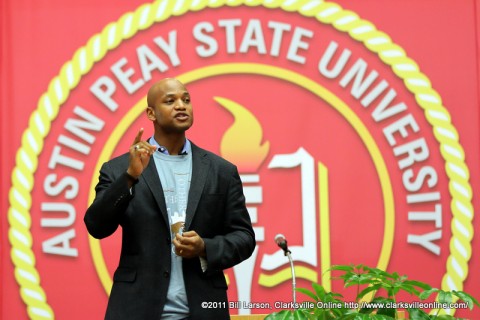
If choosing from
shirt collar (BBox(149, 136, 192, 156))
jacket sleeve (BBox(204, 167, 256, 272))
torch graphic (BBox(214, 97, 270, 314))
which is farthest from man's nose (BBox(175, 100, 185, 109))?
torch graphic (BBox(214, 97, 270, 314))

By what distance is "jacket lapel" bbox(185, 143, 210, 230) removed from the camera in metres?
2.68

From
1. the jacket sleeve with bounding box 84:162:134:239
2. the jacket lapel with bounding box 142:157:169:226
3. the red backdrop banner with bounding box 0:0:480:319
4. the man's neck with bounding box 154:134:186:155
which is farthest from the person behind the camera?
the red backdrop banner with bounding box 0:0:480:319

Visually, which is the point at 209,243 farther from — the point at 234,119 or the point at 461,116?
the point at 461,116

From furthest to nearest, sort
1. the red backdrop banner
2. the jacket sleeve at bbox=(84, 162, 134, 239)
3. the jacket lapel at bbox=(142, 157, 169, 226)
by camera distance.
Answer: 1. the red backdrop banner
2. the jacket lapel at bbox=(142, 157, 169, 226)
3. the jacket sleeve at bbox=(84, 162, 134, 239)

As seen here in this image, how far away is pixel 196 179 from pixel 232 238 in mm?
204

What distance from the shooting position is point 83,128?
448 centimetres

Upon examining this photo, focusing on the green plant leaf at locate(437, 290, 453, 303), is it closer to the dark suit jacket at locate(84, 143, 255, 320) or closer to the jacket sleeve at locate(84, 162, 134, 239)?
the dark suit jacket at locate(84, 143, 255, 320)

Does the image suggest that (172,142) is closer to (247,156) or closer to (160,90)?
(160,90)

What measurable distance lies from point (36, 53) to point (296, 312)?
2432 mm

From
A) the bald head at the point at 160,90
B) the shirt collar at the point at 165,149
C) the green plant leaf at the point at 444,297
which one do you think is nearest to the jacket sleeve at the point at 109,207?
the shirt collar at the point at 165,149

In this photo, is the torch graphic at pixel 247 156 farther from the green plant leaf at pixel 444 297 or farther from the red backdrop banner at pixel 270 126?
the green plant leaf at pixel 444 297

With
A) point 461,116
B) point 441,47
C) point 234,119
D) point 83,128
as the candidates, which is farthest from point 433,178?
point 83,128

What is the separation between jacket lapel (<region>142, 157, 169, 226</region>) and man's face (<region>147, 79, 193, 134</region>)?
12 cm

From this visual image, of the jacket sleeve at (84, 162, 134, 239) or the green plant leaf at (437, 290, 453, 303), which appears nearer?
the jacket sleeve at (84, 162, 134, 239)
